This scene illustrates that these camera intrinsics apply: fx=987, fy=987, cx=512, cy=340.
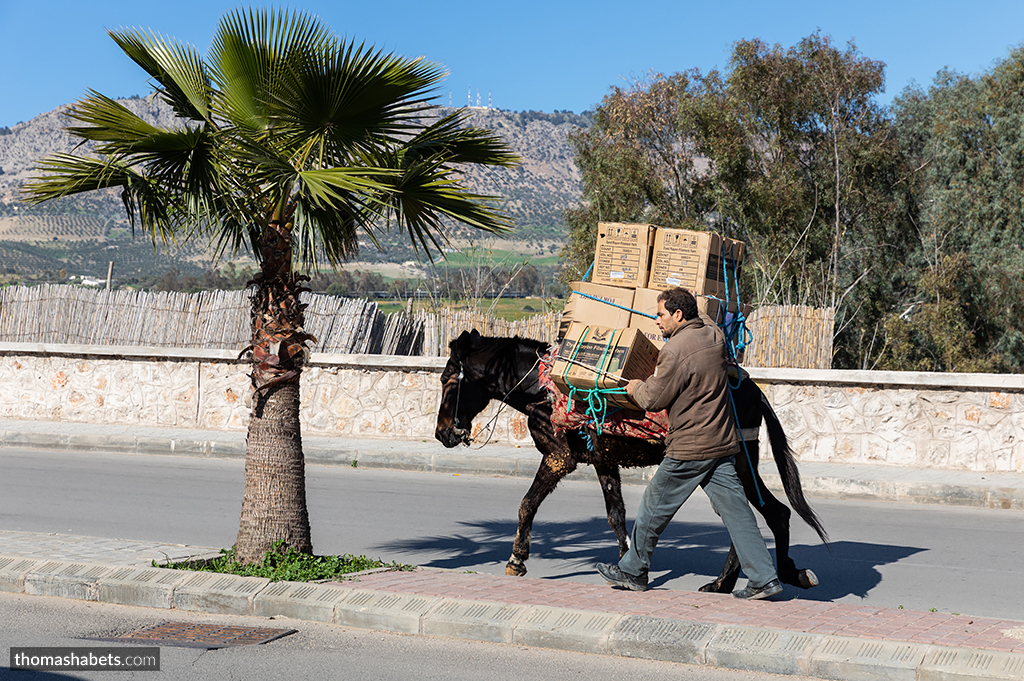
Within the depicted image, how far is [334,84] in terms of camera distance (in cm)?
628

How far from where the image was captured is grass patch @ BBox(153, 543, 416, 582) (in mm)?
6387

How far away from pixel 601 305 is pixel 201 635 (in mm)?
3290

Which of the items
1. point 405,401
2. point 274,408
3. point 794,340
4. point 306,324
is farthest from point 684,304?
point 306,324

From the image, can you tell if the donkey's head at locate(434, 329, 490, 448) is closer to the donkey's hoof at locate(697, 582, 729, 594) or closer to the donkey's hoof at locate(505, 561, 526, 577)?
the donkey's hoof at locate(505, 561, 526, 577)

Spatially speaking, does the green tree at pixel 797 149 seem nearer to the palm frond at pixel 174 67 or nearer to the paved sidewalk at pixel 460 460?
the paved sidewalk at pixel 460 460

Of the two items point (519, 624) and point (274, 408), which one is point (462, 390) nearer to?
point (274, 408)

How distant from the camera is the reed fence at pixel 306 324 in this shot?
14.6 m

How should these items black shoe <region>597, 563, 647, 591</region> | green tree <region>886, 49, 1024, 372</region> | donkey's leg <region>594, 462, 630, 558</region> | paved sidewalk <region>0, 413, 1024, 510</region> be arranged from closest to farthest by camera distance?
black shoe <region>597, 563, 647, 591</region> → donkey's leg <region>594, 462, 630, 558</region> → paved sidewalk <region>0, 413, 1024, 510</region> → green tree <region>886, 49, 1024, 372</region>

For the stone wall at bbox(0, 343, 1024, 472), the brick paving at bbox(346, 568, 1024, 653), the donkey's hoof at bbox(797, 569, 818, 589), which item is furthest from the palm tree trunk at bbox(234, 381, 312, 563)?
the stone wall at bbox(0, 343, 1024, 472)

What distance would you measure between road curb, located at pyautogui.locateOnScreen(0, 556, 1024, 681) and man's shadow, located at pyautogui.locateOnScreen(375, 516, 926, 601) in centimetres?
188

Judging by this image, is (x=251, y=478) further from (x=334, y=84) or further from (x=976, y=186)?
(x=976, y=186)

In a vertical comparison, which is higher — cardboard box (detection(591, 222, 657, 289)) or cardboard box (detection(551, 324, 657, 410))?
cardboard box (detection(591, 222, 657, 289))

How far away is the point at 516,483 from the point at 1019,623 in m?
7.91

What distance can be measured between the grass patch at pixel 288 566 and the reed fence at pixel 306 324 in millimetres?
9118
